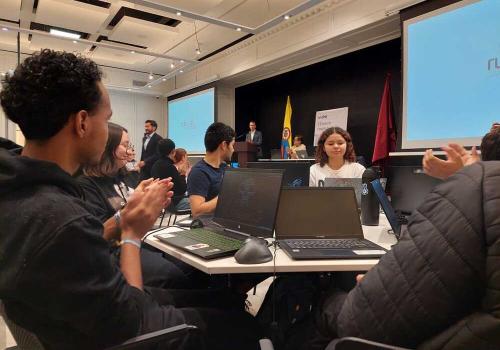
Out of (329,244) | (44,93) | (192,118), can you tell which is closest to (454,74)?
(329,244)

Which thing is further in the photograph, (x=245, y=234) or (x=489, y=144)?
(x=245, y=234)

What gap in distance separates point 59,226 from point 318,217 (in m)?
1.07

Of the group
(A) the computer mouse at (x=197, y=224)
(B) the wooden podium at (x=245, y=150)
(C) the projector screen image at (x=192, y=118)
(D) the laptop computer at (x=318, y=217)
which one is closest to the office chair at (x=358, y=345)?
(D) the laptop computer at (x=318, y=217)

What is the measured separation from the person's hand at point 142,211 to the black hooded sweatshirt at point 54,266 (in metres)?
0.29

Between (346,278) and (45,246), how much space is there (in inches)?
45.6

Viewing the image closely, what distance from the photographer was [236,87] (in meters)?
8.05

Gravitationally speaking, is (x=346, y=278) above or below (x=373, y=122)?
below

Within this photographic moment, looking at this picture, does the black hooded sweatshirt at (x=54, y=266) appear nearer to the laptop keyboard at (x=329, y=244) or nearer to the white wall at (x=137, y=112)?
the laptop keyboard at (x=329, y=244)

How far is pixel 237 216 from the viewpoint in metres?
1.57

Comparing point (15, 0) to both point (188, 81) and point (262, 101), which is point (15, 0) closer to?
point (188, 81)

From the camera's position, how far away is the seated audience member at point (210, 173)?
7.09 ft

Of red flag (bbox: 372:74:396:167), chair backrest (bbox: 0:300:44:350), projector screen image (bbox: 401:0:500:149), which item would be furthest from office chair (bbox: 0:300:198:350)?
red flag (bbox: 372:74:396:167)

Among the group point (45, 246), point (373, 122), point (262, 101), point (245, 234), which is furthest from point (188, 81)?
point (45, 246)

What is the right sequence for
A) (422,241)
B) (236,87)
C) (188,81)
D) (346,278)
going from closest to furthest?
(422,241) < (346,278) < (236,87) < (188,81)
